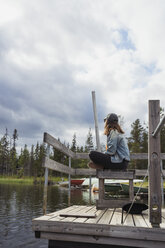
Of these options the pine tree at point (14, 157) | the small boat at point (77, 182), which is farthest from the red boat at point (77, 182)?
the pine tree at point (14, 157)

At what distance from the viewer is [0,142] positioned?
73.4 meters

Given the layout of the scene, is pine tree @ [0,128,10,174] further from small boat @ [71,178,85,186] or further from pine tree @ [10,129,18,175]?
small boat @ [71,178,85,186]

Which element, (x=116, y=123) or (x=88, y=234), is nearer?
(x=88, y=234)

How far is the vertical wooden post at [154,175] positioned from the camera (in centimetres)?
318

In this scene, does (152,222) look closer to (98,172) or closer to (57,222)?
(57,222)

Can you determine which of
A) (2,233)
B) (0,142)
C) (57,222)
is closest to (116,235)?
(57,222)

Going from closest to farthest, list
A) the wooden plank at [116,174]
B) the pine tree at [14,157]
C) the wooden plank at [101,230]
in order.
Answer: the wooden plank at [101,230] → the wooden plank at [116,174] → the pine tree at [14,157]

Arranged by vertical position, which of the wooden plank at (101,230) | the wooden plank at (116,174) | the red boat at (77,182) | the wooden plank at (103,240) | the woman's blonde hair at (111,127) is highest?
the woman's blonde hair at (111,127)

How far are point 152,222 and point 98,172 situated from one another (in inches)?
76.6

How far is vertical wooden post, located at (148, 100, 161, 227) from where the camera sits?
3176 mm

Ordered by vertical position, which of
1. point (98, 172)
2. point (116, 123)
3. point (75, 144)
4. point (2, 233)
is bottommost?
point (2, 233)

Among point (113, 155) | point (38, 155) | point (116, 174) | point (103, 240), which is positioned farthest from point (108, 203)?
point (38, 155)

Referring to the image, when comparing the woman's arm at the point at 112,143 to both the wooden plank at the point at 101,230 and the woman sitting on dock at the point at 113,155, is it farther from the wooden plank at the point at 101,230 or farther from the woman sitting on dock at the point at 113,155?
the wooden plank at the point at 101,230

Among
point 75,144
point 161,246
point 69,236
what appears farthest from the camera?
point 75,144
